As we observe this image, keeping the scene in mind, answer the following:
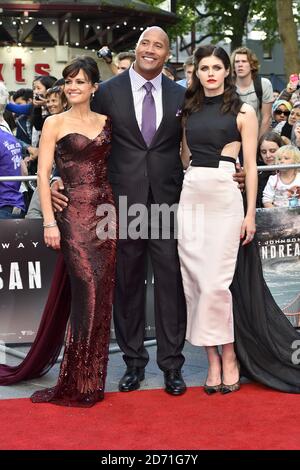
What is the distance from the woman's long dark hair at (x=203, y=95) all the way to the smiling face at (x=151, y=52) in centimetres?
23

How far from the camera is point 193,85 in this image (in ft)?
17.6

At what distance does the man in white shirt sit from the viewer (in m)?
8.00

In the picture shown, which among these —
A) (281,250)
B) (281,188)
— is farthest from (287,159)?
(281,250)

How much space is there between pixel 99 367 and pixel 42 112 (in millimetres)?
4112

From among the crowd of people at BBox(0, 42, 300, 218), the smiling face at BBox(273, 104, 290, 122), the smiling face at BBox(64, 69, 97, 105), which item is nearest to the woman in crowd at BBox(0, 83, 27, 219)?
the crowd of people at BBox(0, 42, 300, 218)

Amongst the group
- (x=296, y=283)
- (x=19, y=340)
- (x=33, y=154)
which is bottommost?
(x=19, y=340)

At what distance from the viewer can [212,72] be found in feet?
17.1

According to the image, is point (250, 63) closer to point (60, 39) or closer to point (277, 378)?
point (277, 378)

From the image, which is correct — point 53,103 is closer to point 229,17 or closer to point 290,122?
point 290,122

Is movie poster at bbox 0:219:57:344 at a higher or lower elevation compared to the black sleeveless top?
lower

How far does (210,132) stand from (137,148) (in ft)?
1.54

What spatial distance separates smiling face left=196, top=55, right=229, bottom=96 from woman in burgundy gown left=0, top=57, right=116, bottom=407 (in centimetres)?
65

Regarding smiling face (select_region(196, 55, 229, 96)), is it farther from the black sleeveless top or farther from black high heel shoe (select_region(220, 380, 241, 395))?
black high heel shoe (select_region(220, 380, 241, 395))
